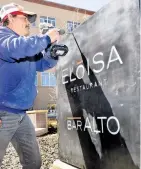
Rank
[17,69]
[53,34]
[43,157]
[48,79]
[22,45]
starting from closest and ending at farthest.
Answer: [22,45] → [53,34] → [17,69] → [43,157] → [48,79]

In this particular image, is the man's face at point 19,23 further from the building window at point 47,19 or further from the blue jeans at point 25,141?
the building window at point 47,19

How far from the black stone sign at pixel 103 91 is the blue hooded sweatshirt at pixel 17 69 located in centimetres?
52

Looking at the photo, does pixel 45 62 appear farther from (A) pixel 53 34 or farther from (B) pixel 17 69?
(A) pixel 53 34

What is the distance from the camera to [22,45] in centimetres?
221

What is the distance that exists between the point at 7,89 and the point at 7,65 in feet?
0.73

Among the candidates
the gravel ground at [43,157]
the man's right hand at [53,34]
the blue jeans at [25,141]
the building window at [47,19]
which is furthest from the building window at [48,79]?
the man's right hand at [53,34]

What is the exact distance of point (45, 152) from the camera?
5379 mm

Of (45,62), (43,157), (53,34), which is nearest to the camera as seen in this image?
(53,34)

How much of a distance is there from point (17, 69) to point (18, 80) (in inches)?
4.1

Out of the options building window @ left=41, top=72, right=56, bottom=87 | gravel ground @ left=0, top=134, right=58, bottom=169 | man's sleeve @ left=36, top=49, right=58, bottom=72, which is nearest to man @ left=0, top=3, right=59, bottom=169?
man's sleeve @ left=36, top=49, right=58, bottom=72

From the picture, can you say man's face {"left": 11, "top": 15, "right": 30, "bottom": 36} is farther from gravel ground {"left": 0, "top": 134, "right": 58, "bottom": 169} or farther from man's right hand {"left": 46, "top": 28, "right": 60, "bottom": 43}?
gravel ground {"left": 0, "top": 134, "right": 58, "bottom": 169}

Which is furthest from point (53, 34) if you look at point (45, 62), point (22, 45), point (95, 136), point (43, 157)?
point (43, 157)

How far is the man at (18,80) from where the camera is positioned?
2268 mm

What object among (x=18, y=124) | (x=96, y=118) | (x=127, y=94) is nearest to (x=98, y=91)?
(x=96, y=118)
